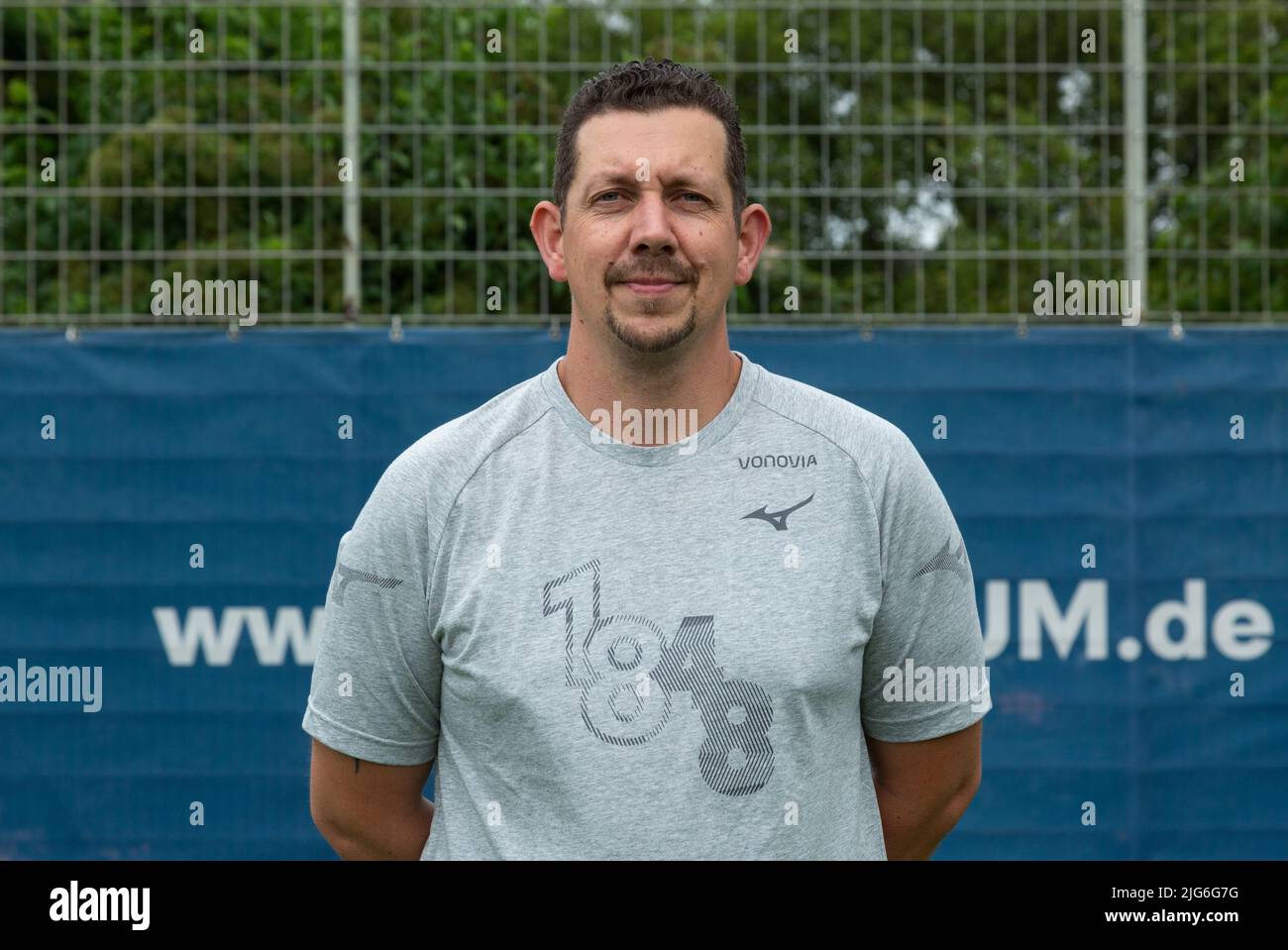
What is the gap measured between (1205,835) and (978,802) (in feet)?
2.15

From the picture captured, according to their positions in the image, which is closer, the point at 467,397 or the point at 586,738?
the point at 586,738

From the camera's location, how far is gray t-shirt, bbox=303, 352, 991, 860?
195 cm

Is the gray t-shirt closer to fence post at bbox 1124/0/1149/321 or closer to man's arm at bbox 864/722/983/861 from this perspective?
man's arm at bbox 864/722/983/861

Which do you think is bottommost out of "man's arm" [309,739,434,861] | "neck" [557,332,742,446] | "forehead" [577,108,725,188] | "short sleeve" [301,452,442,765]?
"man's arm" [309,739,434,861]

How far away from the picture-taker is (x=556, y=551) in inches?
79.6

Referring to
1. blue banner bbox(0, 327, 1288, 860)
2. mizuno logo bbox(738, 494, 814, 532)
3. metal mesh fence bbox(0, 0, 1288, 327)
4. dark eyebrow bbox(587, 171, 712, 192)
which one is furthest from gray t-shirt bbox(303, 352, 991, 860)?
metal mesh fence bbox(0, 0, 1288, 327)

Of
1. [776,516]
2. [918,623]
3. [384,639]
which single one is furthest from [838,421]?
[384,639]

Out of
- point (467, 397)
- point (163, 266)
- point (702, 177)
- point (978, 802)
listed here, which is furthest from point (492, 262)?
point (702, 177)

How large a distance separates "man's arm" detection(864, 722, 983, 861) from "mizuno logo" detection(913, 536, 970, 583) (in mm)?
263

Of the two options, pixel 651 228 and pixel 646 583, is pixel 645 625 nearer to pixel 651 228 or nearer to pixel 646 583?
pixel 646 583

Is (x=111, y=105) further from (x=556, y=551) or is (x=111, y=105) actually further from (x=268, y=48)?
(x=556, y=551)

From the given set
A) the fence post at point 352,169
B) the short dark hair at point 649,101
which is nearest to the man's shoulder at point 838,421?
the short dark hair at point 649,101

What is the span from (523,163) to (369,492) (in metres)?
1.12

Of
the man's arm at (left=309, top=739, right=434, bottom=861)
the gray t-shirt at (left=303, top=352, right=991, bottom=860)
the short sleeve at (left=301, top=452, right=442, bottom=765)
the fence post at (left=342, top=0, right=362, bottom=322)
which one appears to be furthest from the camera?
the fence post at (left=342, top=0, right=362, bottom=322)
